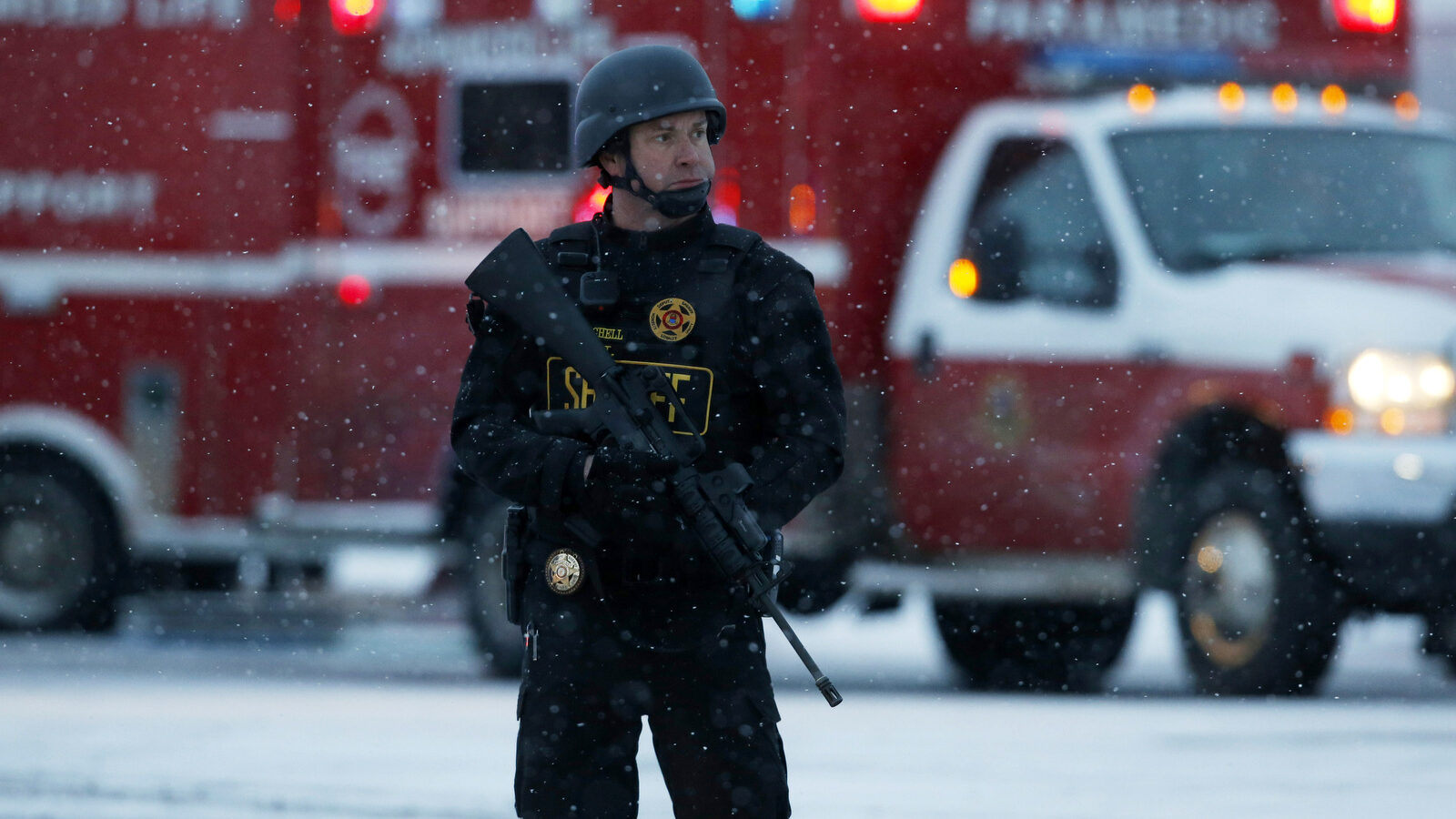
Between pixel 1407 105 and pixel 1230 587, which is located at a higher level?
pixel 1407 105

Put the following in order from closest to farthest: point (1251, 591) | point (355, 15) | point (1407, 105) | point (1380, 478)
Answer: point (1380, 478) → point (1251, 591) → point (1407, 105) → point (355, 15)

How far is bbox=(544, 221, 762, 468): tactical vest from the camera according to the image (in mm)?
3768

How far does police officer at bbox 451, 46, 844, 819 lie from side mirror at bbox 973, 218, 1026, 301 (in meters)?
4.64

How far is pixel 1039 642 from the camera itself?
386 inches

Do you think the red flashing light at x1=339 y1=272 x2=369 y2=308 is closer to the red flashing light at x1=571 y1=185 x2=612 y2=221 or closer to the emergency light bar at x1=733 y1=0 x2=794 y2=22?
the red flashing light at x1=571 y1=185 x2=612 y2=221

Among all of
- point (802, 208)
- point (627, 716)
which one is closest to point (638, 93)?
point (627, 716)

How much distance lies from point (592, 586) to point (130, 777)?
11.4 feet

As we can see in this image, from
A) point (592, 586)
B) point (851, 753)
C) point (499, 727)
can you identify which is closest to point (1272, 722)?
point (851, 753)

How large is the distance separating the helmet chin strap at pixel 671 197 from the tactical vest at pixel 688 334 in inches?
2.3

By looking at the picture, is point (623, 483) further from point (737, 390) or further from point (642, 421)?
point (737, 390)

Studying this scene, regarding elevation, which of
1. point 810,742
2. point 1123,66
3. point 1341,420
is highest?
point 1123,66

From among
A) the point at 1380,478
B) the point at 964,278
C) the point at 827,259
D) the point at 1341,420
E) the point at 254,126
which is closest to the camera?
the point at 1380,478

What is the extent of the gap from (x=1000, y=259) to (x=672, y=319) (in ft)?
15.7

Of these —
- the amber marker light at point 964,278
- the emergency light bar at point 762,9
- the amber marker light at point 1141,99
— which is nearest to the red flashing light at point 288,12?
the emergency light bar at point 762,9
